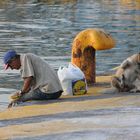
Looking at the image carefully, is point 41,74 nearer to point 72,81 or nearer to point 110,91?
point 72,81

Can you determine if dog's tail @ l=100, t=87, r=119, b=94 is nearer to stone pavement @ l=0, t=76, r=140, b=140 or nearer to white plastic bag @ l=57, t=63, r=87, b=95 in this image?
stone pavement @ l=0, t=76, r=140, b=140

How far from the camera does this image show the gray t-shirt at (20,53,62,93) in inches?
473

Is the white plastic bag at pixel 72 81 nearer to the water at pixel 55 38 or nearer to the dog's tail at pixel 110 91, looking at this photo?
the dog's tail at pixel 110 91

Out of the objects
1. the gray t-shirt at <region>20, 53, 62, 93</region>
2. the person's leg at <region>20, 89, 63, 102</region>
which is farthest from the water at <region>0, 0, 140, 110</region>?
the gray t-shirt at <region>20, 53, 62, 93</region>

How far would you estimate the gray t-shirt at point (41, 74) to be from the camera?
473 inches

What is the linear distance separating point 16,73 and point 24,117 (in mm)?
9095

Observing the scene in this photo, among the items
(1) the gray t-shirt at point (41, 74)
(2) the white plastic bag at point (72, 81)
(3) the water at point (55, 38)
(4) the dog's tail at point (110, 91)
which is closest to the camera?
(1) the gray t-shirt at point (41, 74)

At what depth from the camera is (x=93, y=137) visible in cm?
914

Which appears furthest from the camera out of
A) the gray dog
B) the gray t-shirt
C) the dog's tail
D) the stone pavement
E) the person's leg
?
the dog's tail

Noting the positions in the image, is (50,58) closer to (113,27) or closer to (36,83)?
(36,83)

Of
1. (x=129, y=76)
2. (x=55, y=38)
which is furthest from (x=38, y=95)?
(x=55, y=38)

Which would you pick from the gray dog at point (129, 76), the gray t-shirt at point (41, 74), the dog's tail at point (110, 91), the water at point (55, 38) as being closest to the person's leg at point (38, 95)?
the gray t-shirt at point (41, 74)

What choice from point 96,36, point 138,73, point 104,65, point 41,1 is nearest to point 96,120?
point 138,73

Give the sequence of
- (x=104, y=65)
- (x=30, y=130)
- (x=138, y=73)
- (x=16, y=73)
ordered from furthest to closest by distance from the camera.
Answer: (x=104, y=65) → (x=16, y=73) → (x=138, y=73) → (x=30, y=130)
